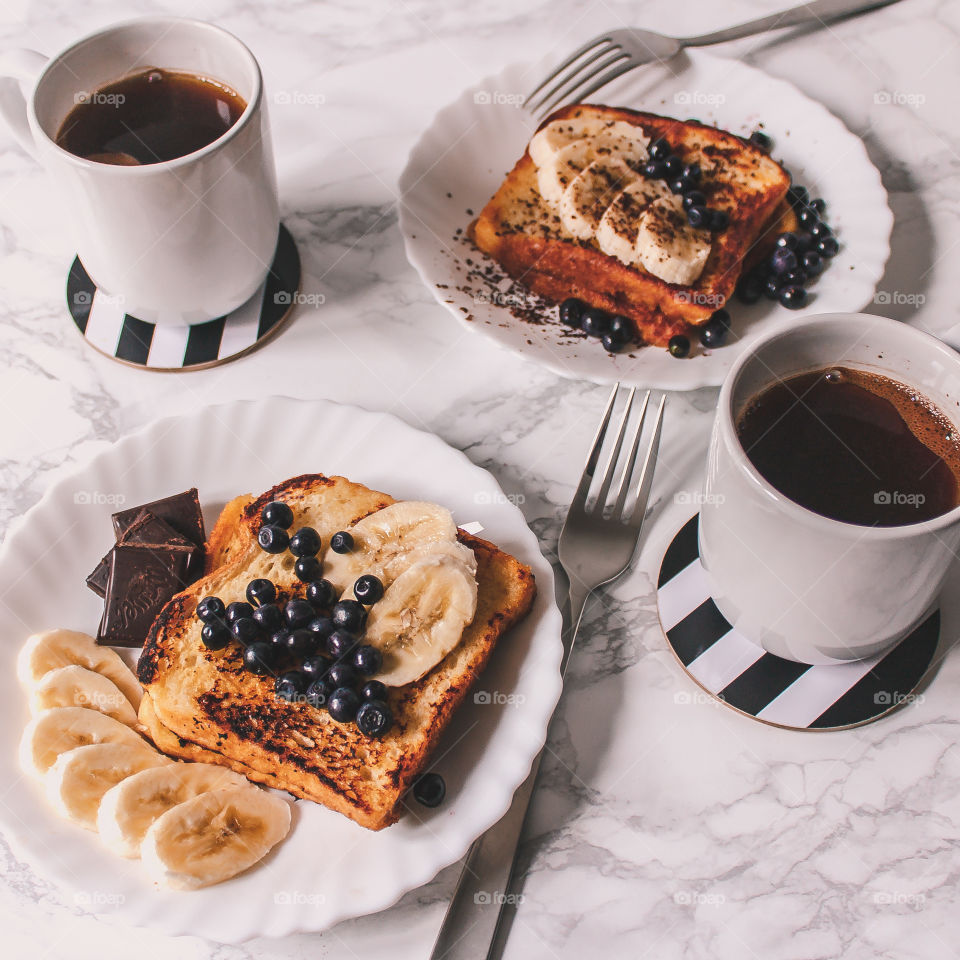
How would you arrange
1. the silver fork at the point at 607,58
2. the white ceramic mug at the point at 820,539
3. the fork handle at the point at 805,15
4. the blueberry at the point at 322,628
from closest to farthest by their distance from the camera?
the white ceramic mug at the point at 820,539 → the blueberry at the point at 322,628 → the silver fork at the point at 607,58 → the fork handle at the point at 805,15

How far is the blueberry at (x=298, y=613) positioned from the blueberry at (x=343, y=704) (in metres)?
0.12

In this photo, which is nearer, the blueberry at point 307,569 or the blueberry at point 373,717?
the blueberry at point 373,717

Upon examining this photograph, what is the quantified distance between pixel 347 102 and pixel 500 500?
1157 mm

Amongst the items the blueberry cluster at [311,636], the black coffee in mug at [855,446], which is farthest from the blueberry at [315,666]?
the black coffee in mug at [855,446]

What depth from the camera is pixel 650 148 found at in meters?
1.92

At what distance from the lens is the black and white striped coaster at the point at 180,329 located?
1.82m

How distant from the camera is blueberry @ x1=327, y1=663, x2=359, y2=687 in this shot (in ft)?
4.32

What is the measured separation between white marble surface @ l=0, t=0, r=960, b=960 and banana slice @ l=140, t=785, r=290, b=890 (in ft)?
0.53

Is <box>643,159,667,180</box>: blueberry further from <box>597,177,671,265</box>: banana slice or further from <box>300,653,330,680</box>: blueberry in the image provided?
<box>300,653,330,680</box>: blueberry

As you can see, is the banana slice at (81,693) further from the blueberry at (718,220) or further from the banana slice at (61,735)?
the blueberry at (718,220)

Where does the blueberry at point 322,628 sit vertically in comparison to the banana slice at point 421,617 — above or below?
below

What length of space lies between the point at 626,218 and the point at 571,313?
0.69ft


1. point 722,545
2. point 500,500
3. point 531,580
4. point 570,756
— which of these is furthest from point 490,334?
point 570,756

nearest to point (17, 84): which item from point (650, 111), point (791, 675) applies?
point (650, 111)
